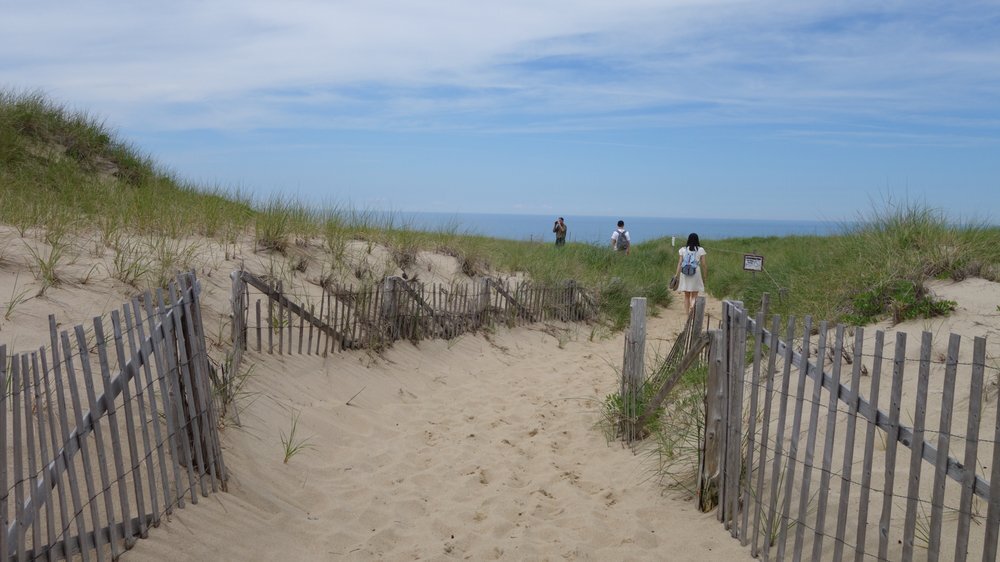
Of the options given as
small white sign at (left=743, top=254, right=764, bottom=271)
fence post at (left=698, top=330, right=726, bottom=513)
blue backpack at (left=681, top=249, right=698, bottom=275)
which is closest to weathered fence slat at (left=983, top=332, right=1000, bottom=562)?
fence post at (left=698, top=330, right=726, bottom=513)

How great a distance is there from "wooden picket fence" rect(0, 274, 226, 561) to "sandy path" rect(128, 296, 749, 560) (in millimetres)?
241

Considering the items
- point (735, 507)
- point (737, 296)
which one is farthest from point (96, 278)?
point (737, 296)

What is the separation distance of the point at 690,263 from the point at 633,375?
570 centimetres

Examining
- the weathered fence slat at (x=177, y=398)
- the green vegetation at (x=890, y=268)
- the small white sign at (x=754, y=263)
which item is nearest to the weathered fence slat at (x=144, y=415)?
the weathered fence slat at (x=177, y=398)

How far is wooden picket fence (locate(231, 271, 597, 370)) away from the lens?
285 inches

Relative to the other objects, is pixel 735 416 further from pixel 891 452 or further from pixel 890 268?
pixel 890 268

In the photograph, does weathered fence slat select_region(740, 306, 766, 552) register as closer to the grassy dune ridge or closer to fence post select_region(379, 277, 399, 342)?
the grassy dune ridge

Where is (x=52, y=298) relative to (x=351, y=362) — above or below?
above

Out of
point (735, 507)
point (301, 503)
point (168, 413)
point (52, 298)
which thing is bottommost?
point (301, 503)

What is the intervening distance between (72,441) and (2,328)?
264cm

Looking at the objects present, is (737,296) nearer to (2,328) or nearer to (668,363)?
(668,363)

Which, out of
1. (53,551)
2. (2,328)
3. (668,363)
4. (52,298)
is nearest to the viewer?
(53,551)

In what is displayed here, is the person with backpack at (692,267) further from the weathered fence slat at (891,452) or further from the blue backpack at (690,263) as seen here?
the weathered fence slat at (891,452)

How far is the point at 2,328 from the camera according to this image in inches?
211
